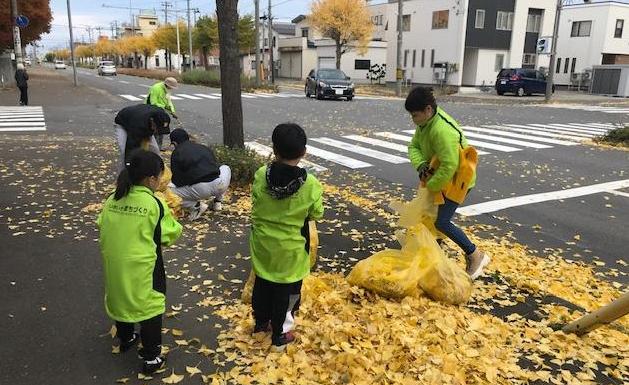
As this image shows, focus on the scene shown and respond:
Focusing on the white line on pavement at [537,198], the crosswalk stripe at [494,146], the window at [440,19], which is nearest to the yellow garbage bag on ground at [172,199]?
the white line on pavement at [537,198]

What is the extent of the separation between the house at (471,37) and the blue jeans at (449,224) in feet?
116

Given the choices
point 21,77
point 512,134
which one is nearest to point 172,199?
point 512,134

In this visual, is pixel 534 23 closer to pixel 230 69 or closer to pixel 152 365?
pixel 230 69

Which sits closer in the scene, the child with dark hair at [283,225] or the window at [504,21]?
the child with dark hair at [283,225]

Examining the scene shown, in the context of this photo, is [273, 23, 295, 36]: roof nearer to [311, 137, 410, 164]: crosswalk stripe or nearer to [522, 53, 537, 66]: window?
[522, 53, 537, 66]: window

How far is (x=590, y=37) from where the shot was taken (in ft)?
138

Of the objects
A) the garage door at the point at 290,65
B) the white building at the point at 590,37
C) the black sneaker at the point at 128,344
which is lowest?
the black sneaker at the point at 128,344

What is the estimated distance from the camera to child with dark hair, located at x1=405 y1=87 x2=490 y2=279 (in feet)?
12.9

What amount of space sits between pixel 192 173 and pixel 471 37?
119ft

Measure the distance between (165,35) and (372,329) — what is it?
74.7 metres

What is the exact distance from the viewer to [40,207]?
6.42m

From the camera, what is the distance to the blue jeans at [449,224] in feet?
13.8

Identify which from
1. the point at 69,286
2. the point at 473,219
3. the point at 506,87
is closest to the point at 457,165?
the point at 473,219

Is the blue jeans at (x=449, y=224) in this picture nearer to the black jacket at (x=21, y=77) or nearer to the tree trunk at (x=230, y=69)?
the tree trunk at (x=230, y=69)
